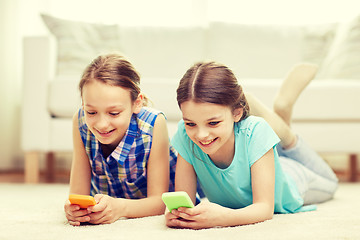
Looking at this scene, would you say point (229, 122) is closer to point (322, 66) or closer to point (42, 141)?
point (42, 141)

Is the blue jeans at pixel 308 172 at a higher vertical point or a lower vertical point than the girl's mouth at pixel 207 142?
lower

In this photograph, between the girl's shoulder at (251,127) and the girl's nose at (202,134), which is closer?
the girl's nose at (202,134)

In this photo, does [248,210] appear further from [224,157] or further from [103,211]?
[103,211]

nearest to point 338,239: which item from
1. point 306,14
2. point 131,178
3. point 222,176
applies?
point 222,176

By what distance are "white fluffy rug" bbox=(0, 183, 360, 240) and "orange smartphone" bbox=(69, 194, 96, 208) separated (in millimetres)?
53

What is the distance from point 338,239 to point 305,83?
2.84 ft

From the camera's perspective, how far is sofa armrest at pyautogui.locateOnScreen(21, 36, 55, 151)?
2221mm

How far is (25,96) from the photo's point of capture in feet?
7.41

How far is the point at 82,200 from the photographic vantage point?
41.8 inches

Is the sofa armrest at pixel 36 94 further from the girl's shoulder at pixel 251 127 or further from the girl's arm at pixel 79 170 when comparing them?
the girl's shoulder at pixel 251 127

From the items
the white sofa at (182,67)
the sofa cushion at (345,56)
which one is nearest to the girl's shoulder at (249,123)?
the white sofa at (182,67)

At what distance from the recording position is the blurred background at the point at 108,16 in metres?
3.15

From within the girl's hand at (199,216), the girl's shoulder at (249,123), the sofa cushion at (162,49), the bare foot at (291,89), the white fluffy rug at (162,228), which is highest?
the sofa cushion at (162,49)

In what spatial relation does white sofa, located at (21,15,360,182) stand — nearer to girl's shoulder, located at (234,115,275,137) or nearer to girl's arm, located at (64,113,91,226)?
girl's arm, located at (64,113,91,226)
